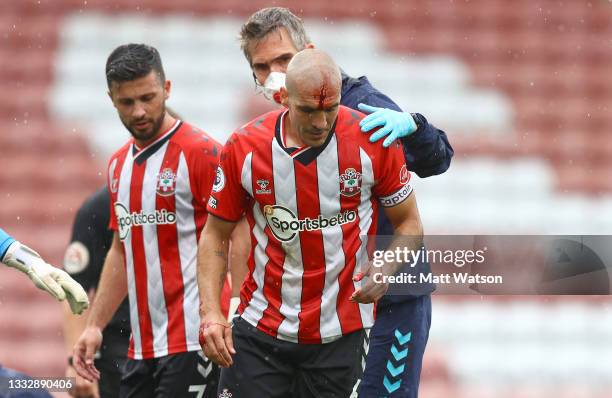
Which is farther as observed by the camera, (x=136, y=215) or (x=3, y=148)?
(x=3, y=148)

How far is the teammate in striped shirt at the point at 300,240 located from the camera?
3430mm

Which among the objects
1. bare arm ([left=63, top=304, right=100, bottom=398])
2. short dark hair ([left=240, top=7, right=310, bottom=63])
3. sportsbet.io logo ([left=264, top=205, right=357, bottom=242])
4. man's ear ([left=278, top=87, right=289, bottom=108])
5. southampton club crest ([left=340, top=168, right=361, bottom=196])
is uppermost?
short dark hair ([left=240, top=7, right=310, bottom=63])

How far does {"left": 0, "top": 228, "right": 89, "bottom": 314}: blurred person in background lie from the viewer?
342 cm

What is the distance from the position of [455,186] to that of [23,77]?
336cm

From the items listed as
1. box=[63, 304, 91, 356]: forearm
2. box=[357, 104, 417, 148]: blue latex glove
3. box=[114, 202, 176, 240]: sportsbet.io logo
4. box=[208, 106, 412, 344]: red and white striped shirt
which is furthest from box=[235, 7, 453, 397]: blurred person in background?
box=[63, 304, 91, 356]: forearm

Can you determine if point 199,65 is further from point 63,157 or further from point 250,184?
point 250,184

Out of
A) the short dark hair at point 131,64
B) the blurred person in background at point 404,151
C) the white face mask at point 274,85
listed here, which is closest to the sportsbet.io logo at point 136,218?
the blurred person in background at point 404,151

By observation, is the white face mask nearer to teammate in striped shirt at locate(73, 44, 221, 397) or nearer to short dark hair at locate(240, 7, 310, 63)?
short dark hair at locate(240, 7, 310, 63)

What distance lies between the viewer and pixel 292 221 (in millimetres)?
3457

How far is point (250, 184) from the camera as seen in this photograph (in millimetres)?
3459

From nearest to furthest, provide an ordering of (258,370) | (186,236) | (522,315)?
1. (258,370)
2. (186,236)
3. (522,315)

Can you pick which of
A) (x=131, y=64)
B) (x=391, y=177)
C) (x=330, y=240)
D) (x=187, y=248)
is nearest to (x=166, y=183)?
(x=187, y=248)

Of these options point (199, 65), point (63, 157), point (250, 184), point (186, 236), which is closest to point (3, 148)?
point (63, 157)

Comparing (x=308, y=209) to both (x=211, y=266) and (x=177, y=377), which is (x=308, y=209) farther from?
(x=177, y=377)
